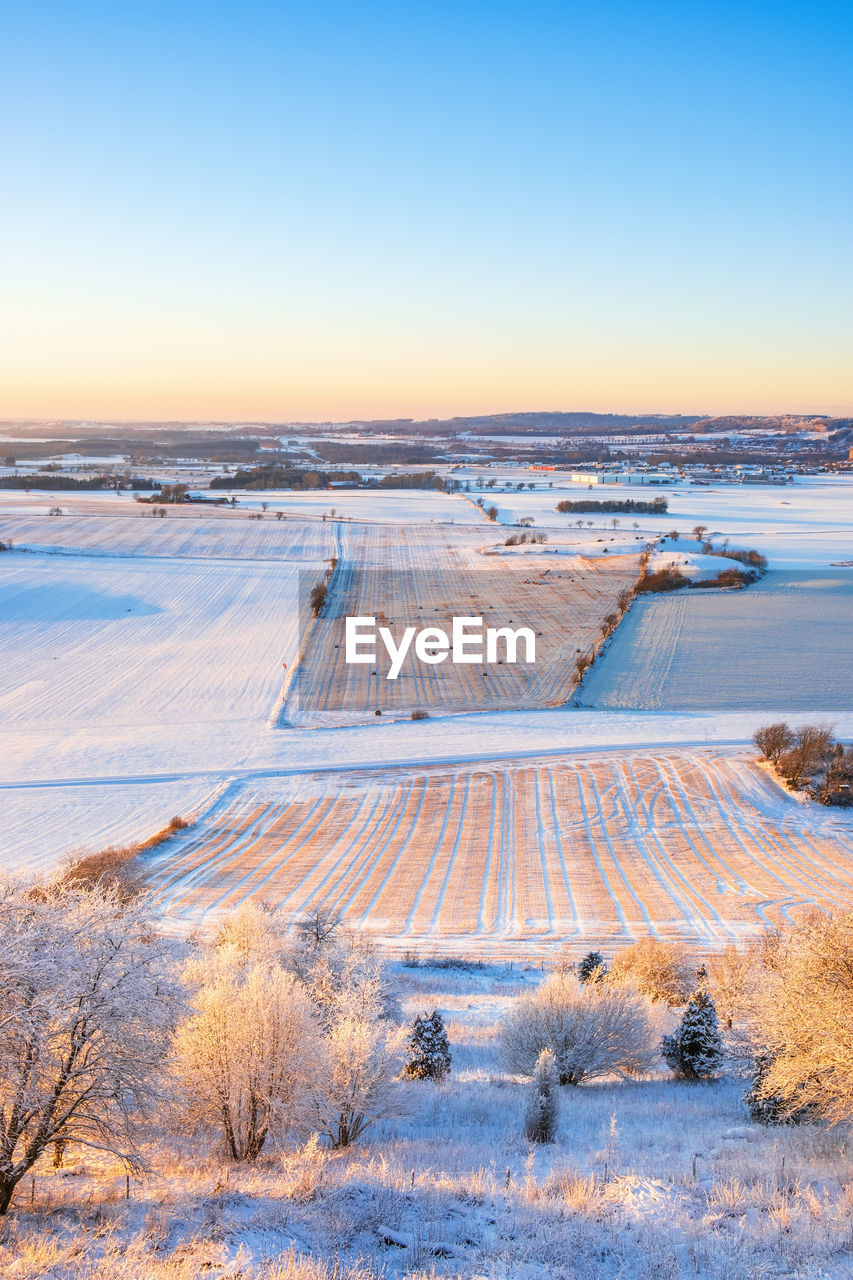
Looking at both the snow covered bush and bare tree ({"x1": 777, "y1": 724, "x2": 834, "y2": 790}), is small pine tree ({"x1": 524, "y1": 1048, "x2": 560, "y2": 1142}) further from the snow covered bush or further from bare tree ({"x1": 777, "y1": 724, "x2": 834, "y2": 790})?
bare tree ({"x1": 777, "y1": 724, "x2": 834, "y2": 790})

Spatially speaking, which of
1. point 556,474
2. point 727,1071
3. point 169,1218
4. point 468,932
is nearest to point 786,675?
point 468,932

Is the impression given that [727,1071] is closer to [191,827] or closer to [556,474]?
[191,827]

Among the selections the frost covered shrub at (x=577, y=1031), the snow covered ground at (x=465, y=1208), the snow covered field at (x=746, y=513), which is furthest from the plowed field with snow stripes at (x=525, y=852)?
the snow covered field at (x=746, y=513)

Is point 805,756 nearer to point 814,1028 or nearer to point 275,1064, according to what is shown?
point 814,1028

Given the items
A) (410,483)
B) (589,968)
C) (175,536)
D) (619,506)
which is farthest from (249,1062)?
(410,483)

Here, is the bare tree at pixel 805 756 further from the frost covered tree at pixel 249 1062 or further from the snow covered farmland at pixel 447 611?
the frost covered tree at pixel 249 1062
